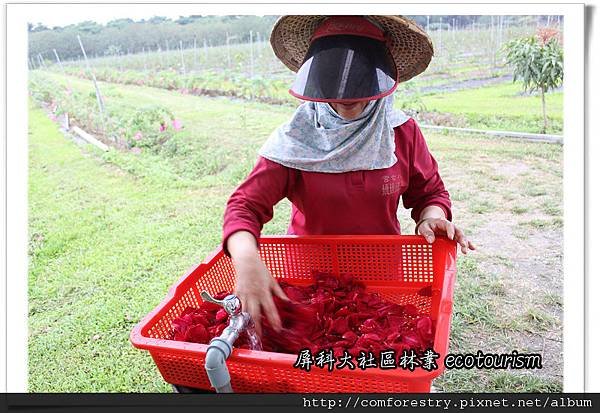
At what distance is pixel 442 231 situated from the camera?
1226 mm

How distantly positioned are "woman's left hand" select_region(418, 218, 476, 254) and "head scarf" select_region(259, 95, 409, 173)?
151 millimetres

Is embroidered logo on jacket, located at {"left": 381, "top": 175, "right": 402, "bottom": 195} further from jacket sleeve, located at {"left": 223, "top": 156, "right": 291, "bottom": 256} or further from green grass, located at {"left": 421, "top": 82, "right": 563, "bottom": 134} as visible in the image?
green grass, located at {"left": 421, "top": 82, "right": 563, "bottom": 134}

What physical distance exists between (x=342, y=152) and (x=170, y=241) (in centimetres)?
94

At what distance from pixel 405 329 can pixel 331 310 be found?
0.53 feet

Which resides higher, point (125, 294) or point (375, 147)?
point (375, 147)

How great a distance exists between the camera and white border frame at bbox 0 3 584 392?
116 cm

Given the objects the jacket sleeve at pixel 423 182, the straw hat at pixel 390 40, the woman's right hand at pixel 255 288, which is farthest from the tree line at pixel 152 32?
the woman's right hand at pixel 255 288

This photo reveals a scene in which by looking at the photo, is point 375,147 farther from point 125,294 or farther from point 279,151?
point 125,294

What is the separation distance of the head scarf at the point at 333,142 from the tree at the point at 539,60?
1.19 ft

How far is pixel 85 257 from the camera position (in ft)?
5.65

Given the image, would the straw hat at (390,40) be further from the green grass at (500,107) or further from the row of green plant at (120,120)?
the row of green plant at (120,120)

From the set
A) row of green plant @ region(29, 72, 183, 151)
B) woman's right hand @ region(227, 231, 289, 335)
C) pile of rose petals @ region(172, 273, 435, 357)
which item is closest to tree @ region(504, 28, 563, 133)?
pile of rose petals @ region(172, 273, 435, 357)

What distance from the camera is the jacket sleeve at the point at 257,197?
1100mm

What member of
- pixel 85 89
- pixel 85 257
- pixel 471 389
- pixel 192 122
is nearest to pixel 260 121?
pixel 192 122
